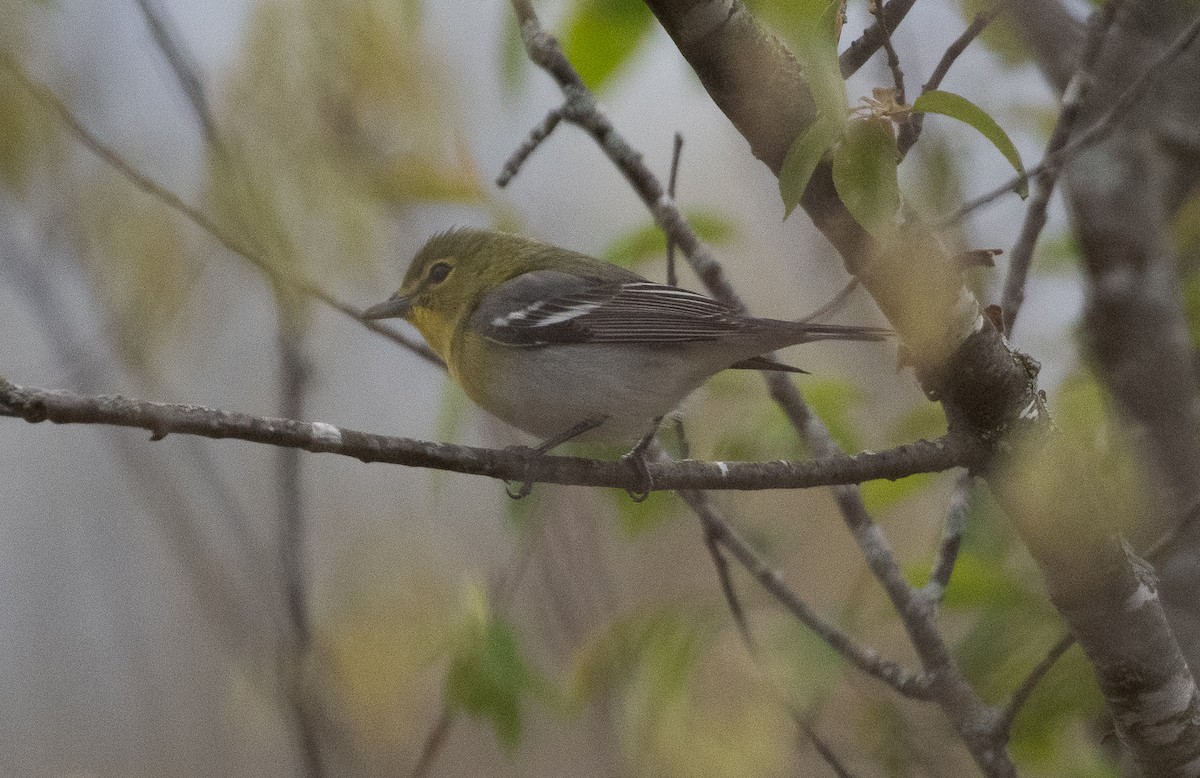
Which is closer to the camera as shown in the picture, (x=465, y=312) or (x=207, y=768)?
(x=465, y=312)

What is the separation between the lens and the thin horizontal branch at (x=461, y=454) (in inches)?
59.4

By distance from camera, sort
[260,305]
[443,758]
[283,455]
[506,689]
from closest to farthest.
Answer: [506,689]
[283,455]
[260,305]
[443,758]

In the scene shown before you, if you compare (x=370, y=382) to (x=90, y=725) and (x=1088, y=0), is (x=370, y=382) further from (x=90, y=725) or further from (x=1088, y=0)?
(x=1088, y=0)

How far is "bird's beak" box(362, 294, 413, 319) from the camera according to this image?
151 inches

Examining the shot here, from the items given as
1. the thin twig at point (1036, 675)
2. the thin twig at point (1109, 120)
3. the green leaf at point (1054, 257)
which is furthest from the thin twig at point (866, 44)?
the green leaf at point (1054, 257)

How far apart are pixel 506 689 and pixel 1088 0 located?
2644 mm


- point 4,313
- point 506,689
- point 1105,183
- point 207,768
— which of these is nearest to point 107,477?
point 4,313

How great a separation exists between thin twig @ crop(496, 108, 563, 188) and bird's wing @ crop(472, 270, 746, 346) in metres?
0.61

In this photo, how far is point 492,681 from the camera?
2506mm

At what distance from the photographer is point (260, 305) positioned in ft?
15.5

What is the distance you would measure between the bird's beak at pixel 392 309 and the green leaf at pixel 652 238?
39.0 inches

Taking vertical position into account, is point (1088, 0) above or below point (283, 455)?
above

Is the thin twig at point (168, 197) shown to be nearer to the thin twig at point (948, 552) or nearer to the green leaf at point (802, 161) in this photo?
the green leaf at point (802, 161)

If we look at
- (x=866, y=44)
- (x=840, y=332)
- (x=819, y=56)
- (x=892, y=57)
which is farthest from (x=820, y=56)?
(x=840, y=332)
